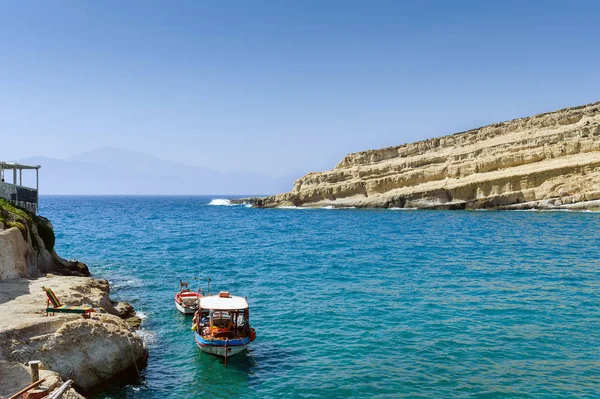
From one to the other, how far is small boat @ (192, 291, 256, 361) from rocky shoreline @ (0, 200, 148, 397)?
253 centimetres

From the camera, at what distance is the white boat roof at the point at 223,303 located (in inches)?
758

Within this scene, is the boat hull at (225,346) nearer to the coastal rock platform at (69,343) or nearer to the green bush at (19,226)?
the coastal rock platform at (69,343)

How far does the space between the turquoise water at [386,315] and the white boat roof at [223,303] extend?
6.27 ft

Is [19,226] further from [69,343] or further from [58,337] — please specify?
[69,343]

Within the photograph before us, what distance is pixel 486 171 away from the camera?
8800cm

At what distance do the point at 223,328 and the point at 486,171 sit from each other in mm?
79244

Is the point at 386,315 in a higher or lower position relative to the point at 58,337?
lower

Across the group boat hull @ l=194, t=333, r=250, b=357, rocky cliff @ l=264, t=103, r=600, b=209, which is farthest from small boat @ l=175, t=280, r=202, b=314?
rocky cliff @ l=264, t=103, r=600, b=209

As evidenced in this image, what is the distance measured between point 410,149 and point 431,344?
8962 centimetres

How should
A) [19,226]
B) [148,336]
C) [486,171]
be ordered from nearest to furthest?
[148,336] < [19,226] < [486,171]

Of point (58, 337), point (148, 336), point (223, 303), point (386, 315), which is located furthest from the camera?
point (386, 315)

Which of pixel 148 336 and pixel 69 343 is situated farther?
pixel 148 336

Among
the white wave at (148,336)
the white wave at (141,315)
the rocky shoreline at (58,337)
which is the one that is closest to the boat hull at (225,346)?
the rocky shoreline at (58,337)

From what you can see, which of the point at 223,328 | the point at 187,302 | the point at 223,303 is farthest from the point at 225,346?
the point at 187,302
